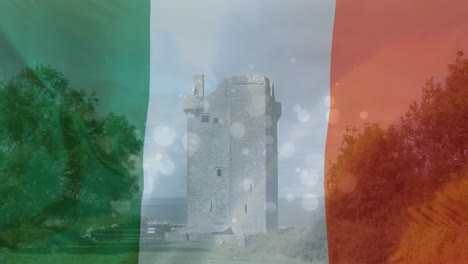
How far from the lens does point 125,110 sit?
16.3 feet

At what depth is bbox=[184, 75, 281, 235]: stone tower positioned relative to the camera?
26.1 ft

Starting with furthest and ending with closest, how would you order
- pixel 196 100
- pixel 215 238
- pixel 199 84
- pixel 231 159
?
pixel 231 159 < pixel 196 100 < pixel 215 238 < pixel 199 84

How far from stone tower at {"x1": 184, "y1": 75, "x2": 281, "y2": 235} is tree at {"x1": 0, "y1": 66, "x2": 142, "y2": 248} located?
2.12 meters

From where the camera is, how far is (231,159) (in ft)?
28.6

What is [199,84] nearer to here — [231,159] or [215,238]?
[215,238]

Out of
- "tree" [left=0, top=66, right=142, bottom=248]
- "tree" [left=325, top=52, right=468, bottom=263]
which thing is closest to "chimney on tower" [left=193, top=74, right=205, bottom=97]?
"tree" [left=0, top=66, right=142, bottom=248]

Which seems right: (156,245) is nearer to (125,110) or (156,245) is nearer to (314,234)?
(314,234)

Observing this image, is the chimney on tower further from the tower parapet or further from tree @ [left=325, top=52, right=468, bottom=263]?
tree @ [left=325, top=52, right=468, bottom=263]

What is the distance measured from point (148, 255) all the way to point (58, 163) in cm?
126

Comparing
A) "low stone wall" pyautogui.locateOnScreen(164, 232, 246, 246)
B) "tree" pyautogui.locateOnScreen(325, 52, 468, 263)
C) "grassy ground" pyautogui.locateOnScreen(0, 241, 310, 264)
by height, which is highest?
"tree" pyautogui.locateOnScreen(325, 52, 468, 263)

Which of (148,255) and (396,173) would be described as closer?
(396,173)

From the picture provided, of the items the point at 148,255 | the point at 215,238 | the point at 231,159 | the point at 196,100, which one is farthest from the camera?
the point at 231,159

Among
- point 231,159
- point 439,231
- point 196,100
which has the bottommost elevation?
point 439,231

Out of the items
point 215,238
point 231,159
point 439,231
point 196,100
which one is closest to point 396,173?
point 439,231
